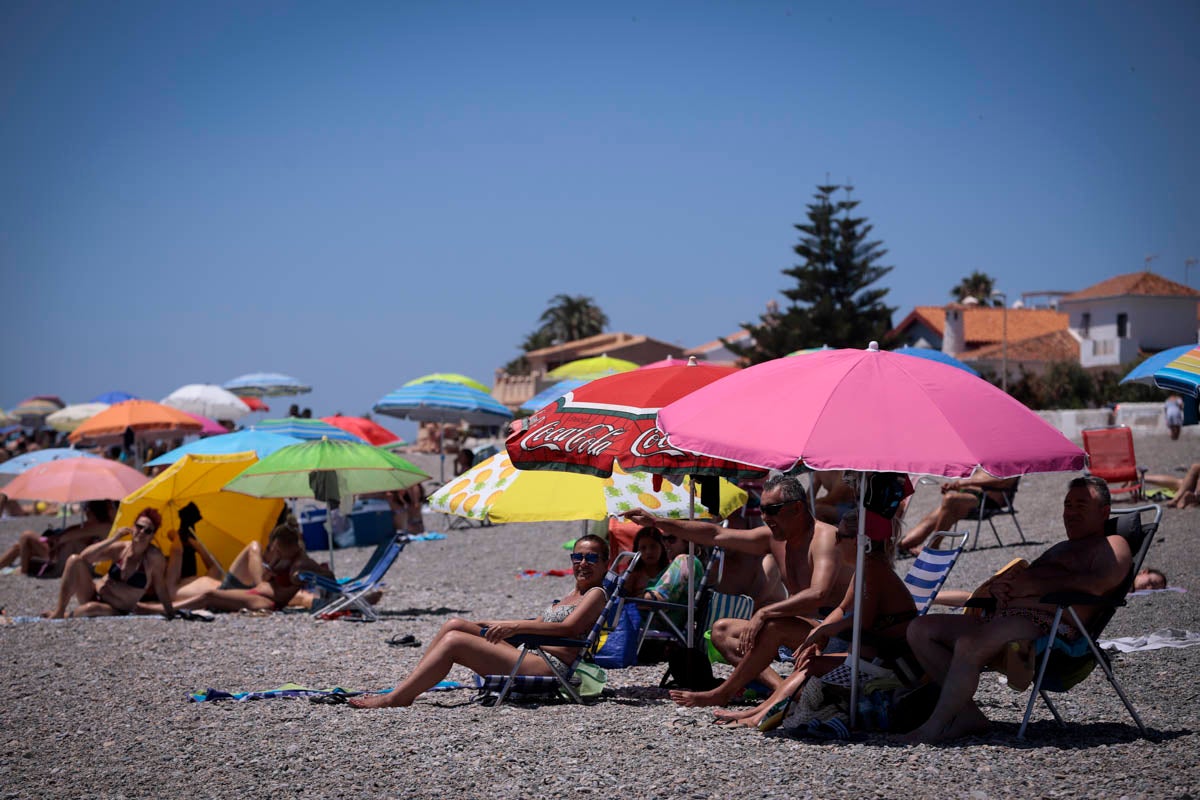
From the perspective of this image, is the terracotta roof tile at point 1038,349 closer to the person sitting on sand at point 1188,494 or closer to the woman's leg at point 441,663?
the person sitting on sand at point 1188,494

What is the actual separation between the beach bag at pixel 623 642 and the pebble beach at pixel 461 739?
0.19 meters

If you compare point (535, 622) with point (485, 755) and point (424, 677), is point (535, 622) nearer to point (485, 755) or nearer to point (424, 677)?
point (424, 677)

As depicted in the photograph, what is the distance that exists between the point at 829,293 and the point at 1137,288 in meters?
14.6

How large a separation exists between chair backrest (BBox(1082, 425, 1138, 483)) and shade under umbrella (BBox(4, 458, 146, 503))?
10.7 meters

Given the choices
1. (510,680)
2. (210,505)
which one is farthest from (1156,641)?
(210,505)

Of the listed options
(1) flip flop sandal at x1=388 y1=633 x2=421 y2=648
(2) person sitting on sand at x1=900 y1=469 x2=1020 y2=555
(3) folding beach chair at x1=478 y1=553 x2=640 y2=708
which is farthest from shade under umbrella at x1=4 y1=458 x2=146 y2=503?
(2) person sitting on sand at x1=900 y1=469 x2=1020 y2=555

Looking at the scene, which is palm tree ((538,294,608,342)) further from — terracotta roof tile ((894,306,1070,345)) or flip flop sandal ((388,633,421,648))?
flip flop sandal ((388,633,421,648))

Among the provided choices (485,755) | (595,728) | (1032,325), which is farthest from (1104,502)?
(1032,325)

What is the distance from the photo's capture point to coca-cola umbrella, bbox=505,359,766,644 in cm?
582

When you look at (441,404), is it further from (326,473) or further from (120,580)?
(120,580)

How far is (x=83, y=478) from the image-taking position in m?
11.9

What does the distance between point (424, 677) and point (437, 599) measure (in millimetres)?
5369

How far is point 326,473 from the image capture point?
1065cm

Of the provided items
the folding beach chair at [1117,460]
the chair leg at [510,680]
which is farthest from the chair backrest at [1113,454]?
the chair leg at [510,680]
